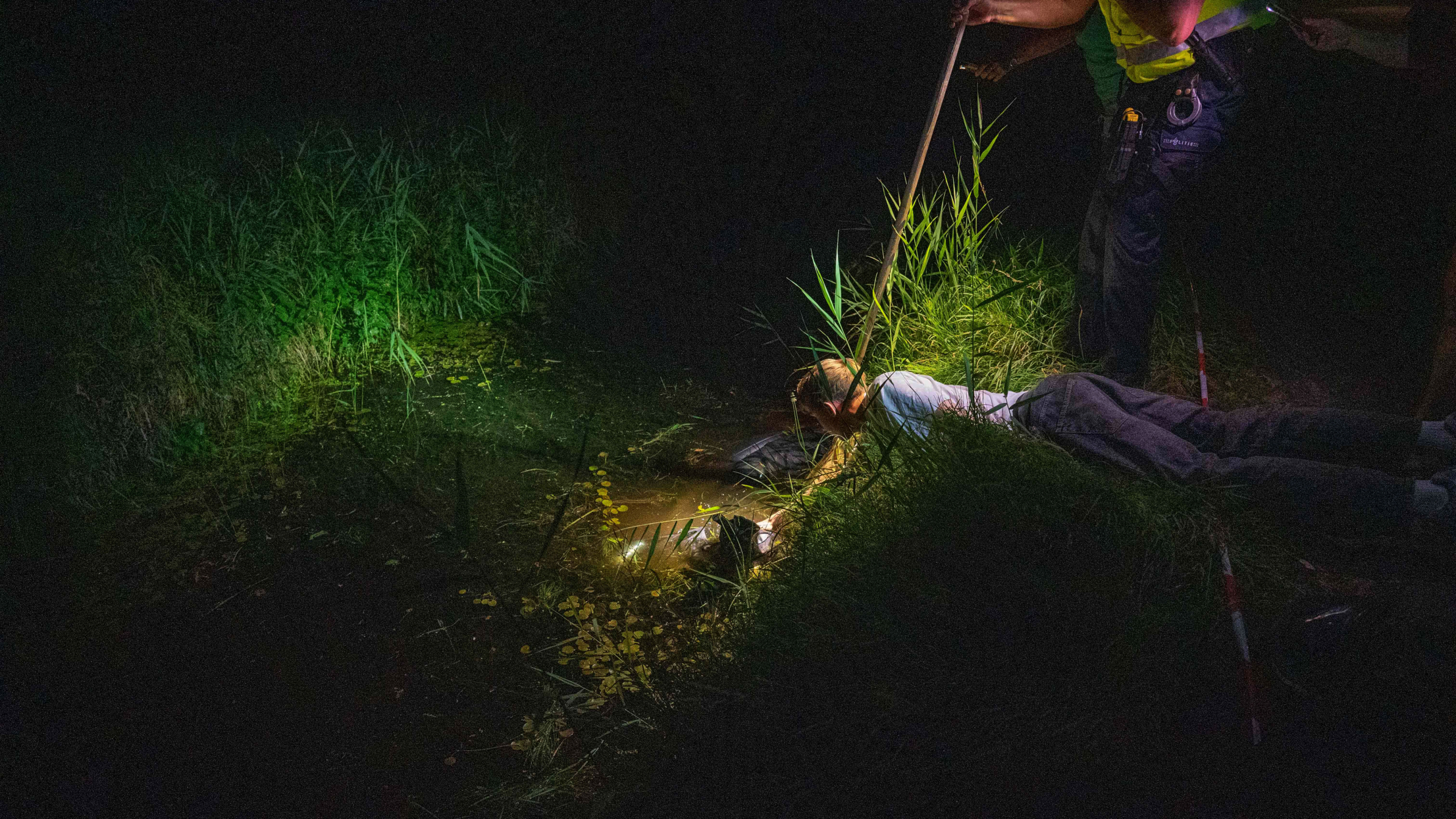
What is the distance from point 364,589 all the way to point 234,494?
0.71 metres

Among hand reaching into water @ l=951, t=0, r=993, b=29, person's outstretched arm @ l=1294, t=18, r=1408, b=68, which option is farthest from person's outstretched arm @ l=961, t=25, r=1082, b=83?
person's outstretched arm @ l=1294, t=18, r=1408, b=68

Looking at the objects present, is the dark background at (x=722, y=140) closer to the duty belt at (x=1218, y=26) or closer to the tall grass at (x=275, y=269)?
the tall grass at (x=275, y=269)

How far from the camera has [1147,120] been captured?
2539 millimetres

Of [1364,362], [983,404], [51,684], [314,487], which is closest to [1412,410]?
[1364,362]

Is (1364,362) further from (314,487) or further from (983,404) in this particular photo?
(314,487)

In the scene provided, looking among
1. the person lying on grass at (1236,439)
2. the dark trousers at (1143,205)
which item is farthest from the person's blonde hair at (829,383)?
the dark trousers at (1143,205)

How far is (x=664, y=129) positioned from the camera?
15.0 ft

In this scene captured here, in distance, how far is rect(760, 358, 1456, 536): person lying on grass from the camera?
2.05m

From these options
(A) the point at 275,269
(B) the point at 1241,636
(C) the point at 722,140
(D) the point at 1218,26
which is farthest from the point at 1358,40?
(A) the point at 275,269

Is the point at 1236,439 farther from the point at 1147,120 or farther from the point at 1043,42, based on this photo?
the point at 1043,42

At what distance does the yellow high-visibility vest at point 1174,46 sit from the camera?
7.88ft

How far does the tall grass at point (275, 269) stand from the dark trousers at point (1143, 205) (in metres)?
2.55

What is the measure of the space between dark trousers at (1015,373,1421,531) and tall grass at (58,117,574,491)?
2572 mm

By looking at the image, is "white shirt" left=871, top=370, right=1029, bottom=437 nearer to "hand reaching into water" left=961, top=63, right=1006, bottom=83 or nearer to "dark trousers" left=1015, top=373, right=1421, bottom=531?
"dark trousers" left=1015, top=373, right=1421, bottom=531
